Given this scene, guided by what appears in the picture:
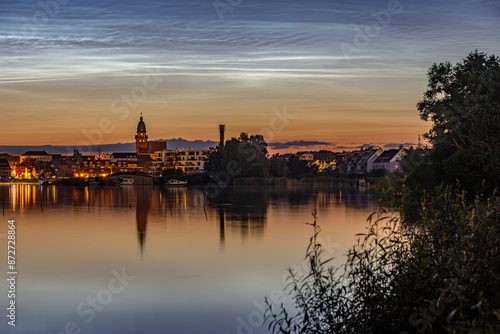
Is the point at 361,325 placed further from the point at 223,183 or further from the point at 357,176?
the point at 357,176

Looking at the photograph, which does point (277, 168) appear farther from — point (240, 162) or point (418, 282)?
point (418, 282)

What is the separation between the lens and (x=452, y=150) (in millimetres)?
46594

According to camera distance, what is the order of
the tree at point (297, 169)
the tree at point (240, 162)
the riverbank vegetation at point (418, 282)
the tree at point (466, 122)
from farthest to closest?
the tree at point (297, 169)
the tree at point (240, 162)
the tree at point (466, 122)
the riverbank vegetation at point (418, 282)

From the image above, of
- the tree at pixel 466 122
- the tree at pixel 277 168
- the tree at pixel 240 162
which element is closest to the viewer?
the tree at pixel 466 122

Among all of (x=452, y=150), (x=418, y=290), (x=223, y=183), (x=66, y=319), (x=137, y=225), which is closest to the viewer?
(x=418, y=290)

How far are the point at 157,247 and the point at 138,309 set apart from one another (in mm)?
16014

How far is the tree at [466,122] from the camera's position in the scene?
3816cm

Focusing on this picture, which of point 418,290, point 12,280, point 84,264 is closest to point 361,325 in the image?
point 418,290

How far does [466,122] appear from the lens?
1774 inches

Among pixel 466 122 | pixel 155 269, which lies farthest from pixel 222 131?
pixel 155 269

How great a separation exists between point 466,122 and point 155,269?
1061 inches

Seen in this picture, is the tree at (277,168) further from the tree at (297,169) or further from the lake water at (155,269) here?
the lake water at (155,269)

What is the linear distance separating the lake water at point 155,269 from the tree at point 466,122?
8.16 metres

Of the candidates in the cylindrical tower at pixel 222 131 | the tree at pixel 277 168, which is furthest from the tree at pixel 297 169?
the cylindrical tower at pixel 222 131
